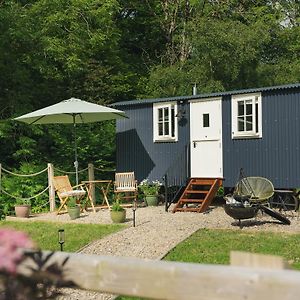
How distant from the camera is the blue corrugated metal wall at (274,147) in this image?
1214cm

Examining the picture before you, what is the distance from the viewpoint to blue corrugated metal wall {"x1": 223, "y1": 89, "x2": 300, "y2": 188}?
12.1 metres

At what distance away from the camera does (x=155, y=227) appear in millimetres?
9648

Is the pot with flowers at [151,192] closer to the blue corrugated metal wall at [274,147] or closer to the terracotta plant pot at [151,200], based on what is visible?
the terracotta plant pot at [151,200]

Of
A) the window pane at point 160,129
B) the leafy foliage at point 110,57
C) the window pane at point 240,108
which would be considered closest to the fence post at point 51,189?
the leafy foliage at point 110,57

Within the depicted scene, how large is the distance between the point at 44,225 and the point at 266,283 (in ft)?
30.2

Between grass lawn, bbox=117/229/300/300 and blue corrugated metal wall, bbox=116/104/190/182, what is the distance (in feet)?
15.8

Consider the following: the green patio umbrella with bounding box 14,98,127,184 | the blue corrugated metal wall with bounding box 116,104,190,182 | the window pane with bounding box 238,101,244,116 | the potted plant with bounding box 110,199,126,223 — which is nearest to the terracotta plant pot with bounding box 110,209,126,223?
the potted plant with bounding box 110,199,126,223

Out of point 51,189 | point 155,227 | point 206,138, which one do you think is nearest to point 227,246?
point 155,227

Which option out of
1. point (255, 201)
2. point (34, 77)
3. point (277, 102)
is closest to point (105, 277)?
point (255, 201)

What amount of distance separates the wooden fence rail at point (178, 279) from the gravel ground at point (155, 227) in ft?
13.4

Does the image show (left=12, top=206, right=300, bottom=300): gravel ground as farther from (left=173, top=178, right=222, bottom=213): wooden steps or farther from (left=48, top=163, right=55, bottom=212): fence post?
(left=48, top=163, right=55, bottom=212): fence post

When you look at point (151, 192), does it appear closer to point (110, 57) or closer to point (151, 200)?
point (151, 200)

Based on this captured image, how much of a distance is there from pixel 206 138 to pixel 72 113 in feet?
11.1

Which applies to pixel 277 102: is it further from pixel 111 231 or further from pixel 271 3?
pixel 271 3
